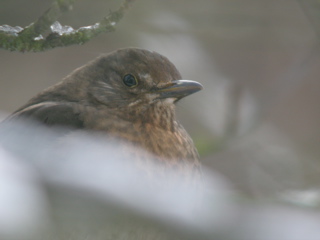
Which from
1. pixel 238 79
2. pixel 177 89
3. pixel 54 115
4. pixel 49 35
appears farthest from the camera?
pixel 238 79

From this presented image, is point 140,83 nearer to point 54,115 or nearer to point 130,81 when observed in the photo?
point 130,81

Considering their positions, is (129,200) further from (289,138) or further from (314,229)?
(289,138)

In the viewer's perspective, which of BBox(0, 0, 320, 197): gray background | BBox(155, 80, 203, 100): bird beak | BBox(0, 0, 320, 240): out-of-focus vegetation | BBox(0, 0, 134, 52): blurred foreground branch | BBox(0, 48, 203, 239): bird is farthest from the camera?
BBox(0, 0, 320, 197): gray background

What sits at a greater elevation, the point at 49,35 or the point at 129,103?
the point at 129,103

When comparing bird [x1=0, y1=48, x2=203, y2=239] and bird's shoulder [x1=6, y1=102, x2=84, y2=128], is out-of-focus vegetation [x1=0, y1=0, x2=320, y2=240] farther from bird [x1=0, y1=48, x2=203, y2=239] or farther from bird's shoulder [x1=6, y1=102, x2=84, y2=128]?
bird's shoulder [x1=6, y1=102, x2=84, y2=128]

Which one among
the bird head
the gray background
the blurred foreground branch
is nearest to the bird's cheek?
the bird head

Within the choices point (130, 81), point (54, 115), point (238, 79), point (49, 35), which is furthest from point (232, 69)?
point (49, 35)

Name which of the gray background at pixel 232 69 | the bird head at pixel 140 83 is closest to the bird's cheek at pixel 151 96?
the bird head at pixel 140 83
